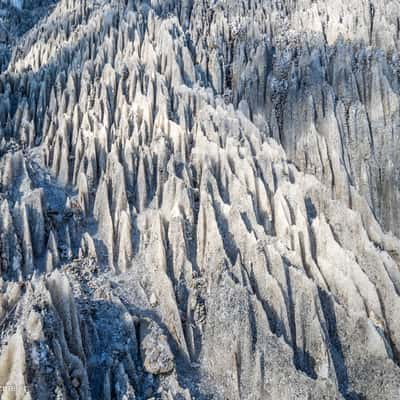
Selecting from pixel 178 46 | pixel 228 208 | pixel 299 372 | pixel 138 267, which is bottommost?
pixel 299 372

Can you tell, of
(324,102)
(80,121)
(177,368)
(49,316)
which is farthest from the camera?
(324,102)

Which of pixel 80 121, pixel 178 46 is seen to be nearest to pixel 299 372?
pixel 80 121

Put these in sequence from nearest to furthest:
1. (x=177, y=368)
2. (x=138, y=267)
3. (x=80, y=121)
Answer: (x=177, y=368), (x=138, y=267), (x=80, y=121)

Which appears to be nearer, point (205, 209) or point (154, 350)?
point (154, 350)

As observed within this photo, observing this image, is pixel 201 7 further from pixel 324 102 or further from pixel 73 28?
pixel 324 102

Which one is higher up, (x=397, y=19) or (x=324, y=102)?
(x=397, y=19)

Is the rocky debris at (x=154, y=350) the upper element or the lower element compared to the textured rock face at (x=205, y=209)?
lower

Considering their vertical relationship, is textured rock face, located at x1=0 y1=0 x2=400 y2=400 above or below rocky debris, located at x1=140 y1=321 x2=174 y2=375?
above

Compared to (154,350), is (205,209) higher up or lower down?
higher up
